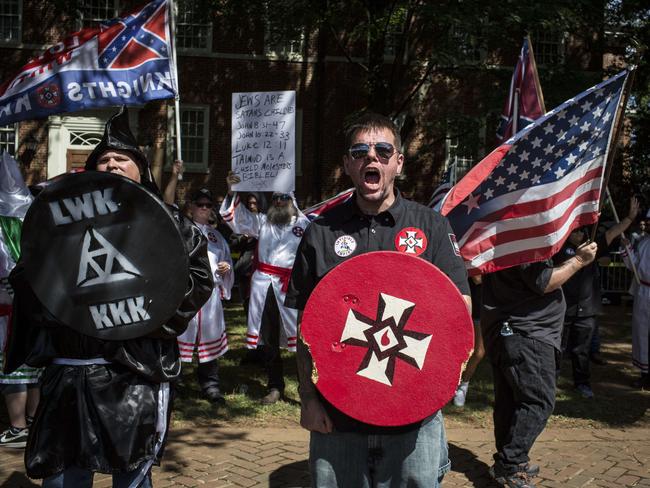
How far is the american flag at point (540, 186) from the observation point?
4.58m

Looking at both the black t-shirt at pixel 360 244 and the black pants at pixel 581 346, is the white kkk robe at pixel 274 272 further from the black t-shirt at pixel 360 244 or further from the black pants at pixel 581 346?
the black t-shirt at pixel 360 244

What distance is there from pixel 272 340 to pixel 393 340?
4.52m

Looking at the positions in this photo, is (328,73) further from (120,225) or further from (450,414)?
(120,225)

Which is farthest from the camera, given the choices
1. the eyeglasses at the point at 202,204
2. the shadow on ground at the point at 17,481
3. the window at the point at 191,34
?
the window at the point at 191,34

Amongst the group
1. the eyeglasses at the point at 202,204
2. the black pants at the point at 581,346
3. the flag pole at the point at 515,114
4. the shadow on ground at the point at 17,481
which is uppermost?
the flag pole at the point at 515,114

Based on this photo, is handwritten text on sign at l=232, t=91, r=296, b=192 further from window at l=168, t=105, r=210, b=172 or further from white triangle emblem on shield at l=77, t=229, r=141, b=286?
window at l=168, t=105, r=210, b=172

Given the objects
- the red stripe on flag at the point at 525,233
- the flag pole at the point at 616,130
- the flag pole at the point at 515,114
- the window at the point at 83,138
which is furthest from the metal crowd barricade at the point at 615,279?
the window at the point at 83,138

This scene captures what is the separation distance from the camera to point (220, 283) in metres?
7.34

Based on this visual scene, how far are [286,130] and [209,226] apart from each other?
1291mm

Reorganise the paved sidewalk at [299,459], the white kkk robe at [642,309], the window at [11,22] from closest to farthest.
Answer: the paved sidewalk at [299,459]
the white kkk robe at [642,309]
the window at [11,22]

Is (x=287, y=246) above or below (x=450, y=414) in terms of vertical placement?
above

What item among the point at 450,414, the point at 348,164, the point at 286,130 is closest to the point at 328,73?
the point at 286,130

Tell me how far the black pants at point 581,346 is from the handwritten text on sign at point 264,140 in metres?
3.42

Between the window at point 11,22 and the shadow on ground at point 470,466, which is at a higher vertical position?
the window at point 11,22
